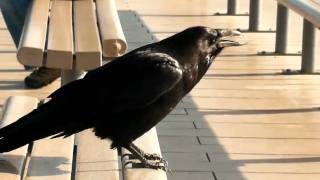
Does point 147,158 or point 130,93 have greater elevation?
point 130,93

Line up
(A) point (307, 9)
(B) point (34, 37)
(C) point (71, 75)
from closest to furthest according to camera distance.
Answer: (B) point (34, 37) < (C) point (71, 75) < (A) point (307, 9)

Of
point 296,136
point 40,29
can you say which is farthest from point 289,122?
point 40,29

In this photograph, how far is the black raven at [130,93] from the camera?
3549mm

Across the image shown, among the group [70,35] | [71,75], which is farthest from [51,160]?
[71,75]

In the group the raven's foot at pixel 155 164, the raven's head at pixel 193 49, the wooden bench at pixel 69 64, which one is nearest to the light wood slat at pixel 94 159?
the wooden bench at pixel 69 64

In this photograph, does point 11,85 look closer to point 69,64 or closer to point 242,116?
point 242,116

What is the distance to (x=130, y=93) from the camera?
11.9ft

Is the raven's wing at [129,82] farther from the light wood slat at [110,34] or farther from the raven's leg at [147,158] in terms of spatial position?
the light wood slat at [110,34]

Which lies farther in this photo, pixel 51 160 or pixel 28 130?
pixel 51 160

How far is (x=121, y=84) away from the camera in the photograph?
144 inches

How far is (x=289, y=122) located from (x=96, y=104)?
2.96m

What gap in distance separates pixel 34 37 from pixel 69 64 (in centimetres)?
35

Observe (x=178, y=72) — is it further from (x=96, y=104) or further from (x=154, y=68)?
(x=96, y=104)

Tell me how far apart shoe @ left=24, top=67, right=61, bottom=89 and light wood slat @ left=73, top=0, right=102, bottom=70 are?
3.78ft
